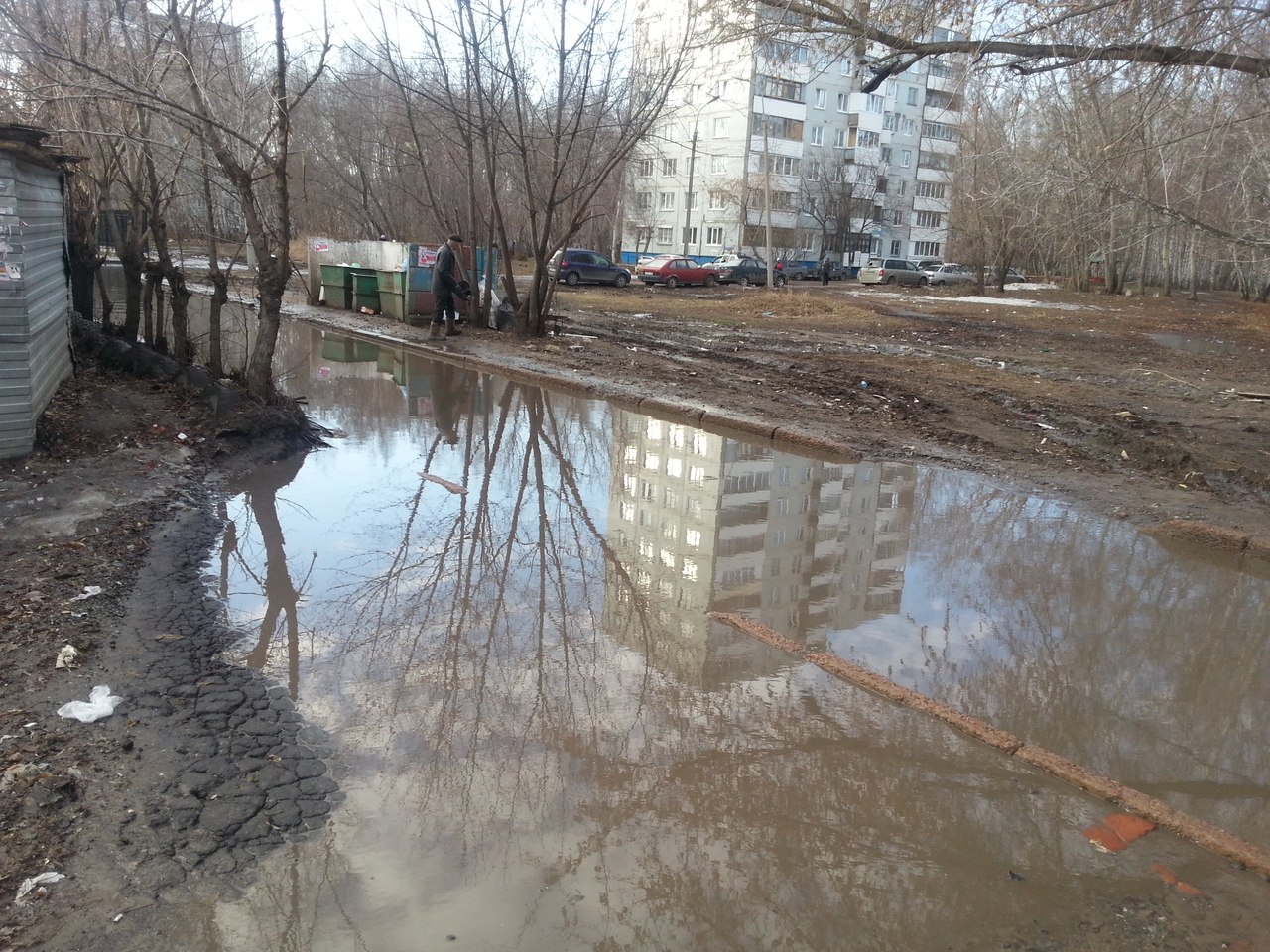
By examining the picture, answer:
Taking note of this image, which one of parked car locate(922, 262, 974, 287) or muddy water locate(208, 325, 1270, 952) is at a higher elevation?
parked car locate(922, 262, 974, 287)

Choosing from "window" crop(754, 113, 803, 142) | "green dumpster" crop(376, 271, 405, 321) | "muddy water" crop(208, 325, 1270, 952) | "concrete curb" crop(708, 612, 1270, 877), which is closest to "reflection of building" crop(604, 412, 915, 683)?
"muddy water" crop(208, 325, 1270, 952)

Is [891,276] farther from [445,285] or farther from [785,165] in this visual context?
[445,285]

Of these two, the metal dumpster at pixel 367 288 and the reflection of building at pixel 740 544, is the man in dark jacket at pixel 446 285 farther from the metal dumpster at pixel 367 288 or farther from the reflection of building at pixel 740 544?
the reflection of building at pixel 740 544

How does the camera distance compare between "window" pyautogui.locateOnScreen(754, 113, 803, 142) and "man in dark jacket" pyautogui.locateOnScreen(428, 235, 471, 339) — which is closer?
"man in dark jacket" pyautogui.locateOnScreen(428, 235, 471, 339)

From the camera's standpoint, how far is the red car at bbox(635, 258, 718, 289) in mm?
40312

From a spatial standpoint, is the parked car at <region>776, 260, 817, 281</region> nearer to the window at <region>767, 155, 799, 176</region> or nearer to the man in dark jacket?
the window at <region>767, 155, 799, 176</region>

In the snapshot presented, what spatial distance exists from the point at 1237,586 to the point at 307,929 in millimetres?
5795

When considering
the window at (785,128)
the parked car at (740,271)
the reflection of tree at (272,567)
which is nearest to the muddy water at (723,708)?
the reflection of tree at (272,567)

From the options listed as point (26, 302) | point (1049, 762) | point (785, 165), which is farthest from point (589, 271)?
point (1049, 762)

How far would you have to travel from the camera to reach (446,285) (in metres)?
16.3

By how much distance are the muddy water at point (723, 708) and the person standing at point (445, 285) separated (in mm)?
8858

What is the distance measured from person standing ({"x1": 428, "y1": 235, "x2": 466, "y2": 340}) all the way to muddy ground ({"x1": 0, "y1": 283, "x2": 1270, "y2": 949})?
53 cm

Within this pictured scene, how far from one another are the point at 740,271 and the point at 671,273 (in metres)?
5.34

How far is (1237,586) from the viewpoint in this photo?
5809mm
